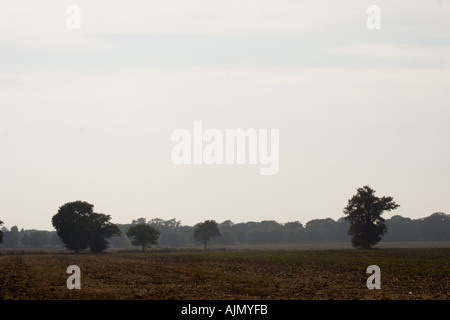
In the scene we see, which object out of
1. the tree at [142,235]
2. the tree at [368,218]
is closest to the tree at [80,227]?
the tree at [142,235]

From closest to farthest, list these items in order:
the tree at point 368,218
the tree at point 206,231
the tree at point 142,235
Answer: the tree at point 368,218 < the tree at point 142,235 < the tree at point 206,231

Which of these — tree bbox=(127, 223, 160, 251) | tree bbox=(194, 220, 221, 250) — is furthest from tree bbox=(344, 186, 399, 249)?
tree bbox=(194, 220, 221, 250)

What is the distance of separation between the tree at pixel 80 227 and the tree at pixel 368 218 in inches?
2086

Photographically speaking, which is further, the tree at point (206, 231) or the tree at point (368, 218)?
the tree at point (206, 231)

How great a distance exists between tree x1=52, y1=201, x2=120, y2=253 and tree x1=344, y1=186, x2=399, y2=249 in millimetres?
52978

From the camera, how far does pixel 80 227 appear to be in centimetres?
12562

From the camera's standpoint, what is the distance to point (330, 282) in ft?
123

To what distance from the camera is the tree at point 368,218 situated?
117250mm

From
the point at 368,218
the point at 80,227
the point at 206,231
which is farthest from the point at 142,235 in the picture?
the point at 368,218

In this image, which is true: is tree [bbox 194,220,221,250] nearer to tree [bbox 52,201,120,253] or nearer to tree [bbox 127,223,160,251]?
tree [bbox 127,223,160,251]

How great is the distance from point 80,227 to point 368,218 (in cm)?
6043

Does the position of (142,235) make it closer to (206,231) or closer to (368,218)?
(206,231)

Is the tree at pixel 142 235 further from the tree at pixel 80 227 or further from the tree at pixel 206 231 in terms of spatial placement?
the tree at pixel 206 231
